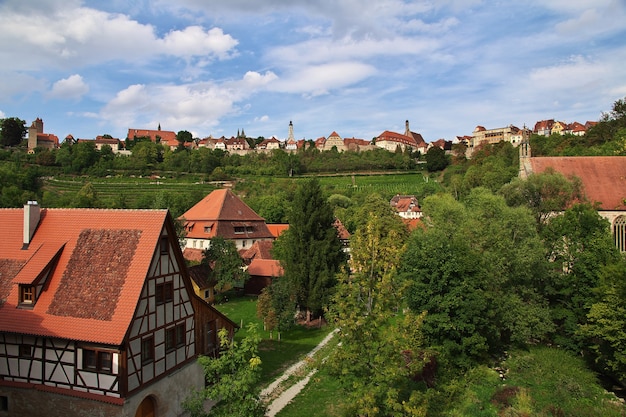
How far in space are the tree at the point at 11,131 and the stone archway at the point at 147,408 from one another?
5822 inches

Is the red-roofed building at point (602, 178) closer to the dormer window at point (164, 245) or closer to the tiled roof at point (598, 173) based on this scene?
the tiled roof at point (598, 173)

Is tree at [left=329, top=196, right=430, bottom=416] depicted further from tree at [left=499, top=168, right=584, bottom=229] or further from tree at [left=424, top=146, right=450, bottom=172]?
tree at [left=424, top=146, right=450, bottom=172]

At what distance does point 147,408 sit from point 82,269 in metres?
5.84

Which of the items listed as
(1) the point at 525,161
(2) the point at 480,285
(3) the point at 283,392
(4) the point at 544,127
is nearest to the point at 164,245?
(3) the point at 283,392

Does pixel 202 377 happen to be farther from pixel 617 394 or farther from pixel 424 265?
pixel 617 394

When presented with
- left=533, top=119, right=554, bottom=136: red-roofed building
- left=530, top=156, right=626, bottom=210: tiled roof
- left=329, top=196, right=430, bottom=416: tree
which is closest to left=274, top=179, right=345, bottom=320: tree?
left=329, top=196, right=430, bottom=416: tree

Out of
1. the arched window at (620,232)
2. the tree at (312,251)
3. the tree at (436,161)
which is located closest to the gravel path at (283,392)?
the tree at (312,251)

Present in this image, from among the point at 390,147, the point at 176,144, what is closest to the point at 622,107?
the point at 390,147

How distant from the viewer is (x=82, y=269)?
16.8 metres

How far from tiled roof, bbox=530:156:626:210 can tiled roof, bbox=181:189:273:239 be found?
100 feet

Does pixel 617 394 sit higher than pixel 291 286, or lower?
lower

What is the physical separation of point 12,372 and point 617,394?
93.2 ft

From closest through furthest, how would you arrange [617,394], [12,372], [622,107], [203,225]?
[12,372], [617,394], [203,225], [622,107]

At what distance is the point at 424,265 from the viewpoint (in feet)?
79.9
